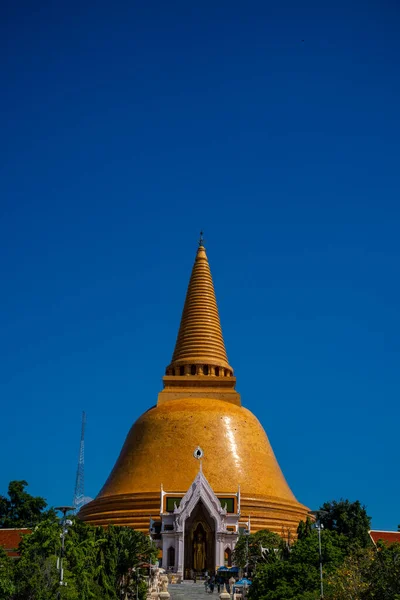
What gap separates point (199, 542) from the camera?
4956 cm

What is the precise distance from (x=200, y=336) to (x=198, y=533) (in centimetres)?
1919

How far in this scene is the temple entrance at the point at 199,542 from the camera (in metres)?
48.9

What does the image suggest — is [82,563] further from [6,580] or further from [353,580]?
[353,580]

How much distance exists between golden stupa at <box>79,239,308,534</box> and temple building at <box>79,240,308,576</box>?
0.07 meters

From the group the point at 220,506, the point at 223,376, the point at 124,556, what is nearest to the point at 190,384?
the point at 223,376

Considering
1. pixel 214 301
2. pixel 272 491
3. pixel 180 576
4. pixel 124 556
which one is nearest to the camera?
pixel 124 556

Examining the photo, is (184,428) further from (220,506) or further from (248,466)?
(220,506)

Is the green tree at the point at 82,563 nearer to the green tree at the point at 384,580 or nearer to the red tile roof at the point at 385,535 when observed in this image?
the green tree at the point at 384,580

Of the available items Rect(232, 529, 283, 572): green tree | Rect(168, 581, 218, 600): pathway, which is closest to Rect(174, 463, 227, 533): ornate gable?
Rect(232, 529, 283, 572): green tree

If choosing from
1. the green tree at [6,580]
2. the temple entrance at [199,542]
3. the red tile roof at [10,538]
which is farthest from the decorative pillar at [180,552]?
the green tree at [6,580]

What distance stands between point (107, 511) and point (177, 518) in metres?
7.24

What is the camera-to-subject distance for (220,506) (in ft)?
163

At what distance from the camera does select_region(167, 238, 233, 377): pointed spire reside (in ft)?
210

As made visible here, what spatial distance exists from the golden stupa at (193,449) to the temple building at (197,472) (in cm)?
7
